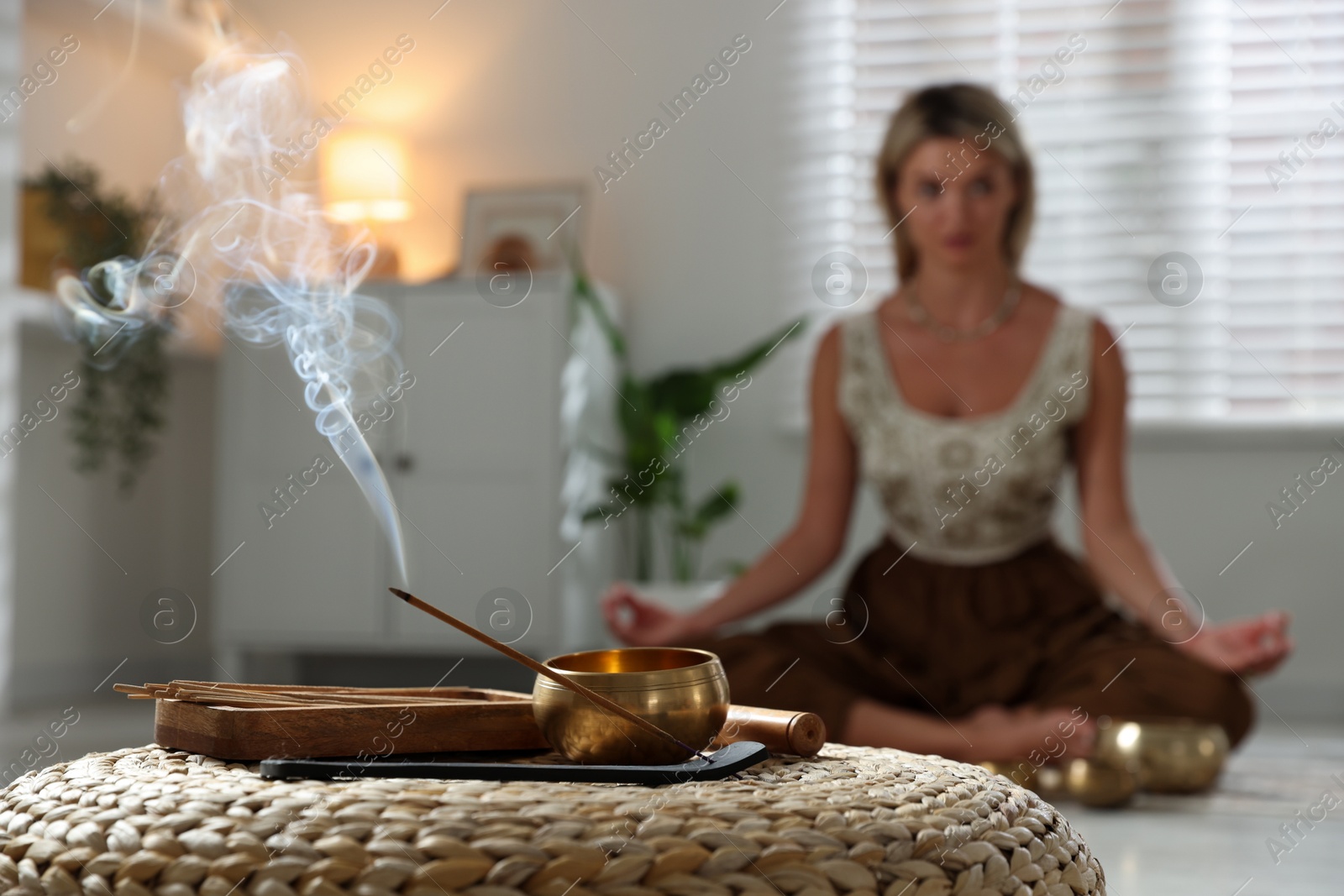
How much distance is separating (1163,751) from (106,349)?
2452 mm

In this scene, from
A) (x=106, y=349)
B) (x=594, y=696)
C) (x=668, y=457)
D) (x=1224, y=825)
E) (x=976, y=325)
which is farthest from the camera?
(x=668, y=457)

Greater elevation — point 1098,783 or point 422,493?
point 422,493

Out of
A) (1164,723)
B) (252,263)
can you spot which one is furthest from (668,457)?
(252,263)

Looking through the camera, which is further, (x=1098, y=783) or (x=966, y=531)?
(x=966, y=531)

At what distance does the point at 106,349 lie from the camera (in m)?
3.03

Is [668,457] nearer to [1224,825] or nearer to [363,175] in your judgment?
[363,175]

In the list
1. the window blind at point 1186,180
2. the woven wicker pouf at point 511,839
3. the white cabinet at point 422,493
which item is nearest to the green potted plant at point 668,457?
the white cabinet at point 422,493

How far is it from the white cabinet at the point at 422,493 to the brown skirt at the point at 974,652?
1.14m

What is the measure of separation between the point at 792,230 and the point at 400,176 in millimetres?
1099

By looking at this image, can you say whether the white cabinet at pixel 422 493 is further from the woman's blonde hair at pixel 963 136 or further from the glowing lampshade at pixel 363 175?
the woman's blonde hair at pixel 963 136

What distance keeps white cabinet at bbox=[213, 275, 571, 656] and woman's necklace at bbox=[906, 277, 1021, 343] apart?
1070 millimetres

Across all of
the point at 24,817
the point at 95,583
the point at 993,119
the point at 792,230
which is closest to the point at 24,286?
the point at 95,583

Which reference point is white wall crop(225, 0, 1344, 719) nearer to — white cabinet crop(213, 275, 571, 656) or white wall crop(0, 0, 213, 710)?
white cabinet crop(213, 275, 571, 656)

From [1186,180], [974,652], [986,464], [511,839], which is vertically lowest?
[974,652]
